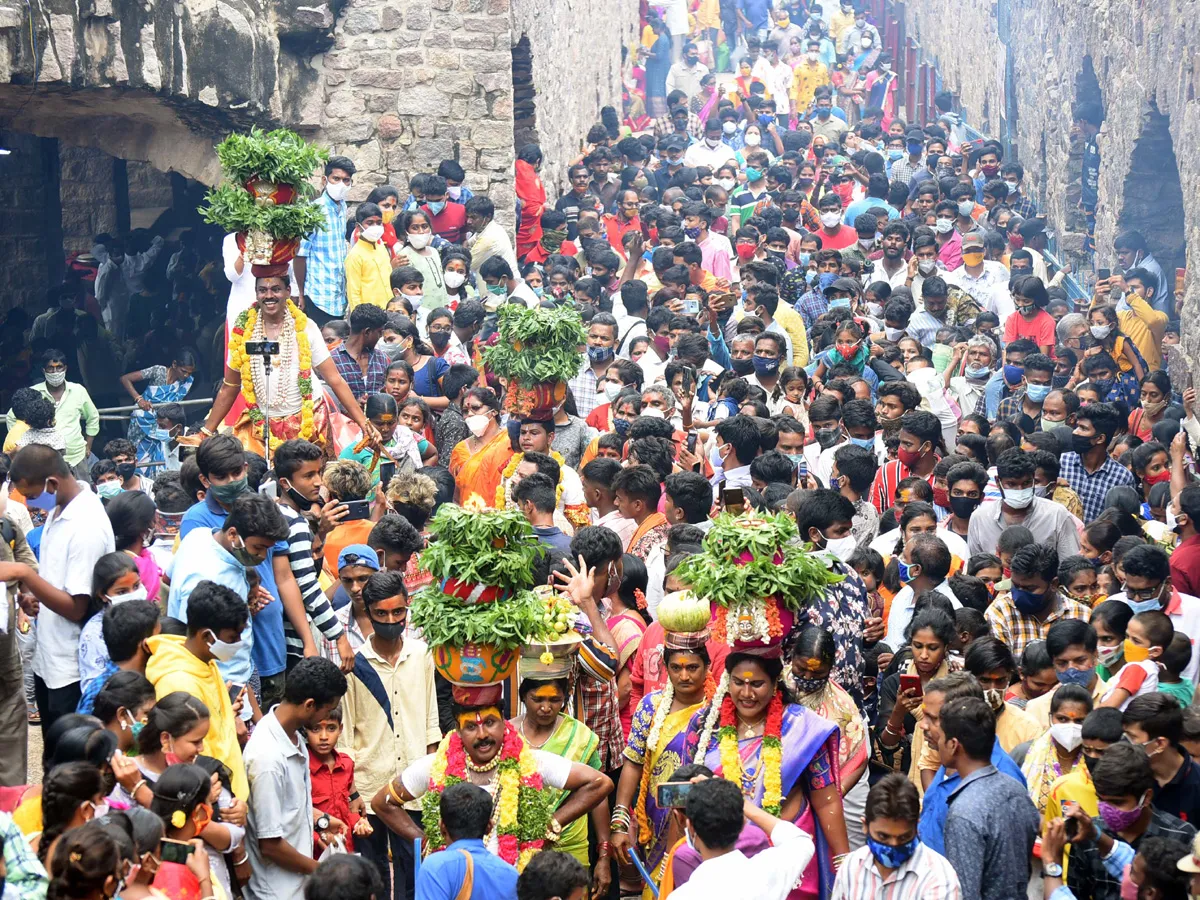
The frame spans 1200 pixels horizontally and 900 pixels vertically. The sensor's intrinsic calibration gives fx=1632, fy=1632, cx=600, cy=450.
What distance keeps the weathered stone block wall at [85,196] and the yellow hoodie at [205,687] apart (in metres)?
11.2

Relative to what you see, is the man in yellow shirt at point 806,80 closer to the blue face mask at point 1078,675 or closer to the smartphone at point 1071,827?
the blue face mask at point 1078,675

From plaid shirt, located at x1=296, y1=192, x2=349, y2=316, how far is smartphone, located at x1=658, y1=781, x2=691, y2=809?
316 inches

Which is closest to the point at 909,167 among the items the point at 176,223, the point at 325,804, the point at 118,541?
the point at 176,223

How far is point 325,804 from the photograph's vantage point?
580cm

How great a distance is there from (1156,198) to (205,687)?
13.2 meters

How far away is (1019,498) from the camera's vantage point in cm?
816

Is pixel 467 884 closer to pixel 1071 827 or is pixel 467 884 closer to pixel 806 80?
pixel 1071 827

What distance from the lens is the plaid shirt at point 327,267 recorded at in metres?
12.5

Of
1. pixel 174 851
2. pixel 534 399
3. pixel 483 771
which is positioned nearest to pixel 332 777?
pixel 483 771

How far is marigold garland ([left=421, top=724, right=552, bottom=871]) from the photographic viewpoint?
525cm

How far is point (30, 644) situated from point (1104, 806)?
16.0 ft

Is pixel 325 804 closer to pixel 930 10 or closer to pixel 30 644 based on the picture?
pixel 30 644

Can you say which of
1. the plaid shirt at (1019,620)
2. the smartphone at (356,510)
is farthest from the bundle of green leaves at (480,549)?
the plaid shirt at (1019,620)

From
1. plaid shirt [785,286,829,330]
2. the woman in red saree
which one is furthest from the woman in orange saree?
the woman in red saree
